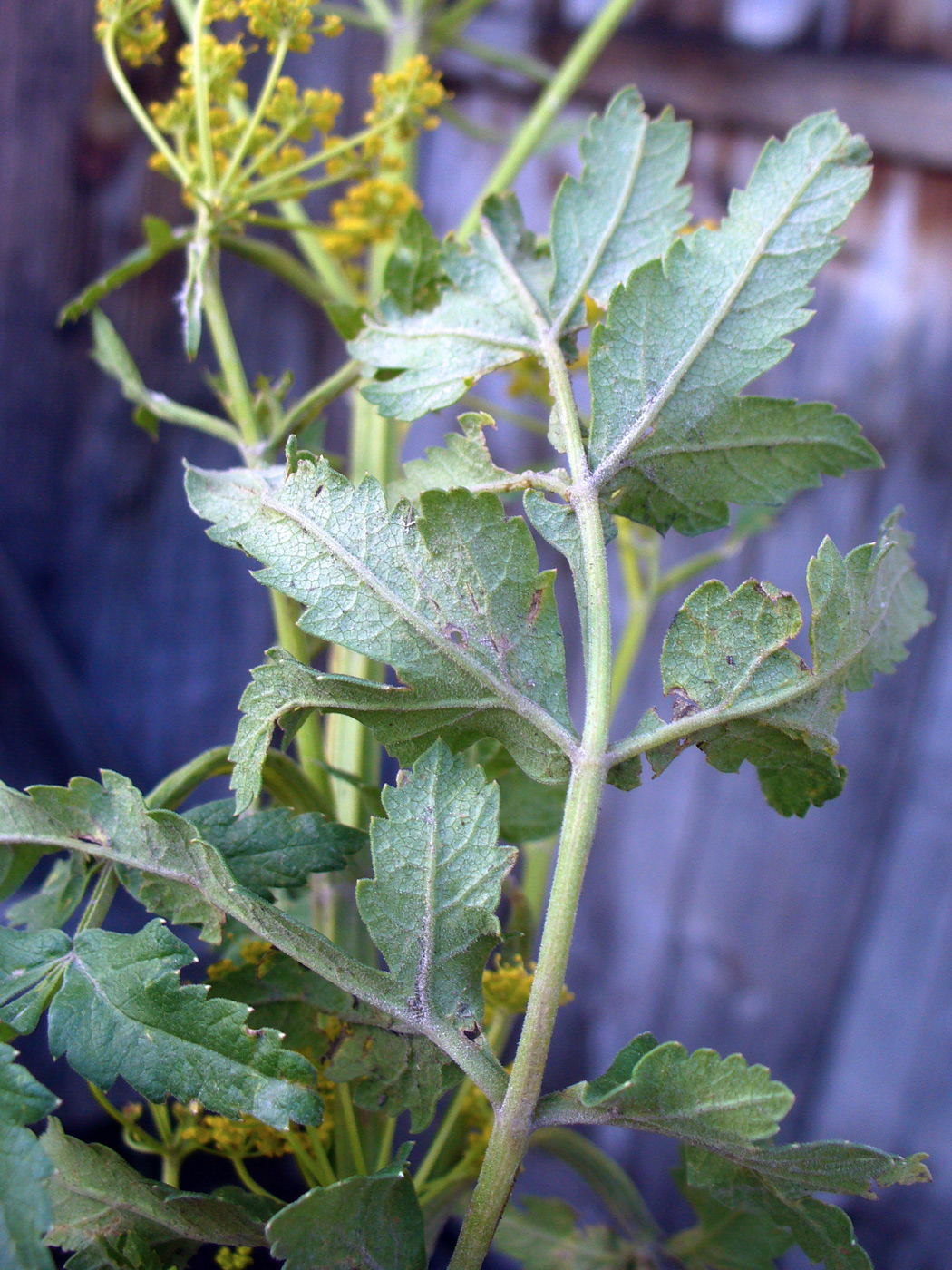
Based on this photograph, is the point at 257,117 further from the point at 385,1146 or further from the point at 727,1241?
the point at 727,1241

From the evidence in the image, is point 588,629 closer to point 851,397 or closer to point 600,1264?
point 600,1264

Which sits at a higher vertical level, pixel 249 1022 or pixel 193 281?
pixel 193 281

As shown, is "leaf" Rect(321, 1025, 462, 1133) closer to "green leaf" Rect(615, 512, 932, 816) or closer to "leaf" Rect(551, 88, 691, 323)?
"green leaf" Rect(615, 512, 932, 816)

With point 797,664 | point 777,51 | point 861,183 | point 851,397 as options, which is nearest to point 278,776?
point 797,664

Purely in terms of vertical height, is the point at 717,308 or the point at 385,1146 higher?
the point at 717,308

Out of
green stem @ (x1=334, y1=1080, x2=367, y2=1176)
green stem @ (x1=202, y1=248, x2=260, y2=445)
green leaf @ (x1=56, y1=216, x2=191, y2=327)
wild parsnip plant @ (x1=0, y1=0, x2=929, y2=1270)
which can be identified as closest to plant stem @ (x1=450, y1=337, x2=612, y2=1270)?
wild parsnip plant @ (x1=0, y1=0, x2=929, y2=1270)

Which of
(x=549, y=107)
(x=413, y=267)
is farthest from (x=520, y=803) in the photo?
(x=549, y=107)

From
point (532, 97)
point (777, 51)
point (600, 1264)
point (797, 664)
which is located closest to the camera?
point (797, 664)

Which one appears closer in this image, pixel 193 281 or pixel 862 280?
pixel 193 281
